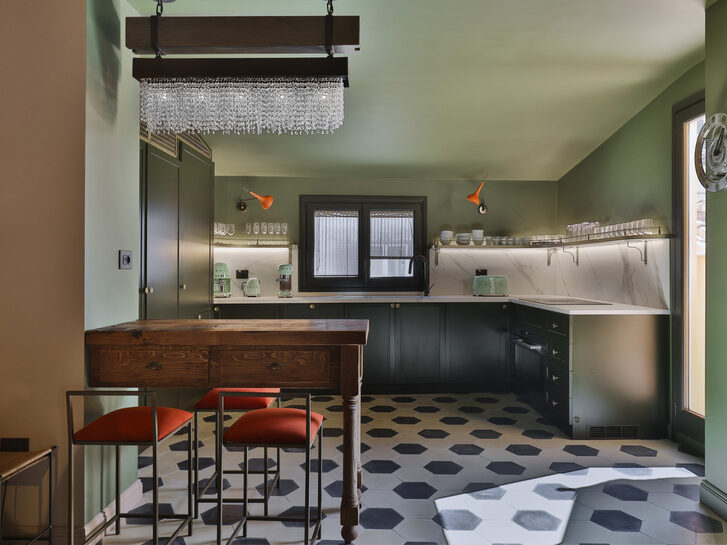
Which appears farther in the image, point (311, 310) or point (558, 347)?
point (311, 310)

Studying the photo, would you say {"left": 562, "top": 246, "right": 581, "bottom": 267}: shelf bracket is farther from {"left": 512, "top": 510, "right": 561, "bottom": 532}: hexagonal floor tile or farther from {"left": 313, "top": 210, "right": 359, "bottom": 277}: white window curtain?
{"left": 512, "top": 510, "right": 561, "bottom": 532}: hexagonal floor tile

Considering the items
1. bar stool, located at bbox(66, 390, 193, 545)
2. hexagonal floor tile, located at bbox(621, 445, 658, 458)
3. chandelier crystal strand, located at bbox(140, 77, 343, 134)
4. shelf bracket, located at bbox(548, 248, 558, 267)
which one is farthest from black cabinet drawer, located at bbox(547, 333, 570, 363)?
bar stool, located at bbox(66, 390, 193, 545)

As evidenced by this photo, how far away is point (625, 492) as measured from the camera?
272cm

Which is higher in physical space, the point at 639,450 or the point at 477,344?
the point at 477,344

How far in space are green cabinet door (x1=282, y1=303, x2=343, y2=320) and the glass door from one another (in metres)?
2.83

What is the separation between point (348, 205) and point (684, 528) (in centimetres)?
406

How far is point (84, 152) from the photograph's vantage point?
2.19m

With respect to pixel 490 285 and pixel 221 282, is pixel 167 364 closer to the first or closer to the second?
pixel 221 282

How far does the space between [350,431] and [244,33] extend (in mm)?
1891

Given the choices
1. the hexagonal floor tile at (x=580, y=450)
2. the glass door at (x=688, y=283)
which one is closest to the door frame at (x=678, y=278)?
the glass door at (x=688, y=283)

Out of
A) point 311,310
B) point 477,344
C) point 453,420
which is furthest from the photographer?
point 477,344

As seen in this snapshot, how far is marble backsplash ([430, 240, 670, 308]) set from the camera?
12.5ft

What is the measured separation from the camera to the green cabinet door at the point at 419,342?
488cm

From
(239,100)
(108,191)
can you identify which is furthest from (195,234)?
(239,100)
